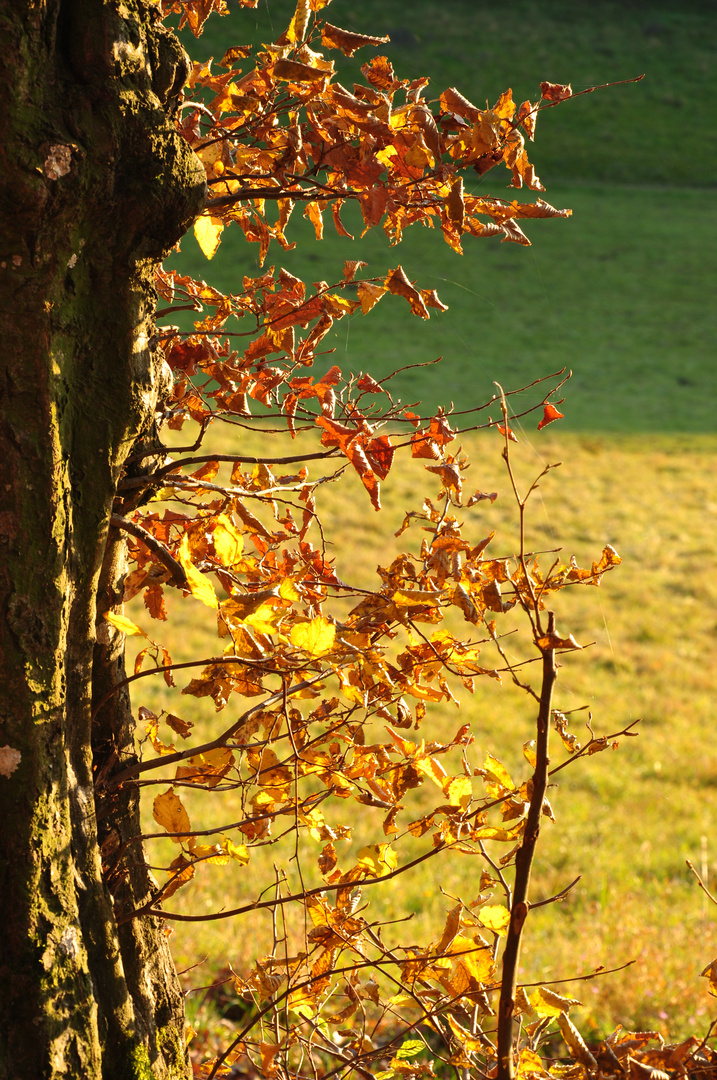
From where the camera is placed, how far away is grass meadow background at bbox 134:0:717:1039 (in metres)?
3.48

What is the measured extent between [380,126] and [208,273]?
629 inches

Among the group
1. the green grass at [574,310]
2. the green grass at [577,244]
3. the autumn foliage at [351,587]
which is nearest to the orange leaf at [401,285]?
the autumn foliage at [351,587]

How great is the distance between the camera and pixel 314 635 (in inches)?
41.7

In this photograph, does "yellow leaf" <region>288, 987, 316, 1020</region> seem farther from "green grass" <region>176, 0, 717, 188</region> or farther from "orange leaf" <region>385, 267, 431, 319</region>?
"green grass" <region>176, 0, 717, 188</region>

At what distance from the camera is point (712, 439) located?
12336 mm

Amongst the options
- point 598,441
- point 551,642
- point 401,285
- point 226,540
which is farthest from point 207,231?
point 598,441

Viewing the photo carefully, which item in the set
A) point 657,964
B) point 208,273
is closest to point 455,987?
point 657,964

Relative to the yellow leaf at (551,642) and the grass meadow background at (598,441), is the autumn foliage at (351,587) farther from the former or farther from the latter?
the grass meadow background at (598,441)

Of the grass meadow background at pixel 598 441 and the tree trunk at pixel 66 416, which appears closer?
the tree trunk at pixel 66 416

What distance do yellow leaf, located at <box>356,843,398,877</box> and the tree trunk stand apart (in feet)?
1.27

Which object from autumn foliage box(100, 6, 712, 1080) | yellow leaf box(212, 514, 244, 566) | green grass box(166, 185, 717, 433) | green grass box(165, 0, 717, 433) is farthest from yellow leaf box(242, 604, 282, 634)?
green grass box(166, 185, 717, 433)

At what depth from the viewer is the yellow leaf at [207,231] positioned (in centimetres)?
136

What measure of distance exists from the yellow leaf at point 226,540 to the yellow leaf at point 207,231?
0.44 metres

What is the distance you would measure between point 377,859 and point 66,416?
0.80 m
